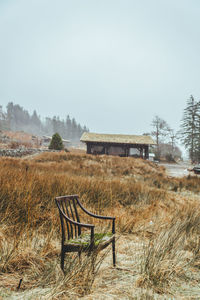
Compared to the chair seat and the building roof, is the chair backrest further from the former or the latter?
the building roof

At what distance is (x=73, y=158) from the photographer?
15758mm

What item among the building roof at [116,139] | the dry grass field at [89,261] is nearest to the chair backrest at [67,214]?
the dry grass field at [89,261]

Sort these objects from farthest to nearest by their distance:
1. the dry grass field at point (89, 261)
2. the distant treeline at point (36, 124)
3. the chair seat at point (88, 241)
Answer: the distant treeline at point (36, 124)
the chair seat at point (88, 241)
the dry grass field at point (89, 261)

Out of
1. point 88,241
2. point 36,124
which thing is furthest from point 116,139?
point 36,124

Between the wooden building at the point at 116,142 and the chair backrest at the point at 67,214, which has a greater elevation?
the wooden building at the point at 116,142

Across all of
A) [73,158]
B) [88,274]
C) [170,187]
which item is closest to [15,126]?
[73,158]

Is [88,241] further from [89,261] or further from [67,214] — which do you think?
[67,214]

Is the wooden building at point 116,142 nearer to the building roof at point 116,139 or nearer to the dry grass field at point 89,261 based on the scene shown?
the building roof at point 116,139

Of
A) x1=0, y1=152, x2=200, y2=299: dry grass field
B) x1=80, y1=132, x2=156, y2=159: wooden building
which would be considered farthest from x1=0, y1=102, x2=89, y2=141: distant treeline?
x1=0, y1=152, x2=200, y2=299: dry grass field

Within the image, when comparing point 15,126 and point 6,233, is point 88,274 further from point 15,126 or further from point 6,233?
point 15,126

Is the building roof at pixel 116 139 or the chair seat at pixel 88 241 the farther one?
the building roof at pixel 116 139

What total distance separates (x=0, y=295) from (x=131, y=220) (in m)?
2.67

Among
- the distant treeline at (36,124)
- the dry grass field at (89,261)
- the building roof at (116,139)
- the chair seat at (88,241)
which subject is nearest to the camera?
the dry grass field at (89,261)

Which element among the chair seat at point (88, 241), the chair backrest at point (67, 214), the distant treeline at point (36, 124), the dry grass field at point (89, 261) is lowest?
the dry grass field at point (89, 261)
